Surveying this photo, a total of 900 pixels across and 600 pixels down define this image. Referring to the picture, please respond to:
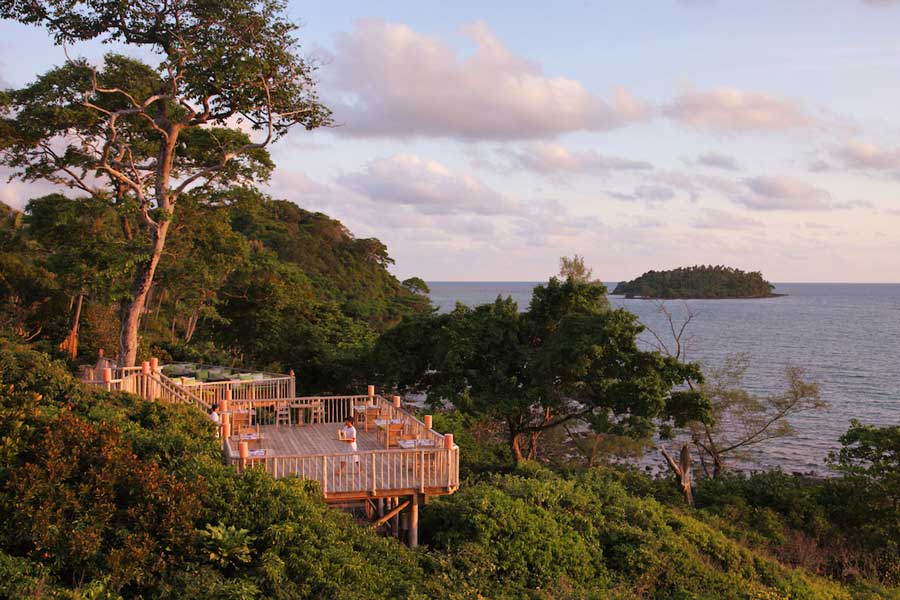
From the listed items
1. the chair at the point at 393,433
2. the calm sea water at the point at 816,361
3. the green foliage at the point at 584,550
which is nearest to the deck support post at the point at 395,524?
the green foliage at the point at 584,550

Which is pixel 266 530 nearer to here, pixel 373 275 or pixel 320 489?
pixel 320 489

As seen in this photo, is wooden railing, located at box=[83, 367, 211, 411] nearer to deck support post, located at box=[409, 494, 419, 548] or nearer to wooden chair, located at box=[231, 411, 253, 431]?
wooden chair, located at box=[231, 411, 253, 431]

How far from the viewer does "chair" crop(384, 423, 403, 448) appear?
15.2 m

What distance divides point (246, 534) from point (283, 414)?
10.4m

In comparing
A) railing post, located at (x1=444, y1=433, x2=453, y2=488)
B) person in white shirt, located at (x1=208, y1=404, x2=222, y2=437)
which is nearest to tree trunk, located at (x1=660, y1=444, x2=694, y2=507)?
railing post, located at (x1=444, y1=433, x2=453, y2=488)

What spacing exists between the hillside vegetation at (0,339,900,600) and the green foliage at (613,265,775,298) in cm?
14774

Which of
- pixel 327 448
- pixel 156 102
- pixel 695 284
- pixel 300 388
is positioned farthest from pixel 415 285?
pixel 695 284

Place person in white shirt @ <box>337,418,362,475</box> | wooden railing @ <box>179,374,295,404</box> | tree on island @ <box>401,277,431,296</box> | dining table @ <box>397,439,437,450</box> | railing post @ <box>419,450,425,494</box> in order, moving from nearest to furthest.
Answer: railing post @ <box>419,450,425,494</box> < dining table @ <box>397,439,437,450</box> < person in white shirt @ <box>337,418,362,475</box> < wooden railing @ <box>179,374,295,404</box> < tree on island @ <box>401,277,431,296</box>

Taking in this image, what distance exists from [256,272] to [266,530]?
72.7 ft

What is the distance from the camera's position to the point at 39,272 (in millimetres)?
29203

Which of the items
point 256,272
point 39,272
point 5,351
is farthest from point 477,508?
point 39,272

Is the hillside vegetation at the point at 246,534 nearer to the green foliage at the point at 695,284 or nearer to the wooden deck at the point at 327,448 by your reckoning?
the wooden deck at the point at 327,448

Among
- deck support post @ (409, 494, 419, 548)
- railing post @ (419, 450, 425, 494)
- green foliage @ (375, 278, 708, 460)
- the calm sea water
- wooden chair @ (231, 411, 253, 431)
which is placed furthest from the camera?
the calm sea water

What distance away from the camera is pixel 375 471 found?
12242 mm
